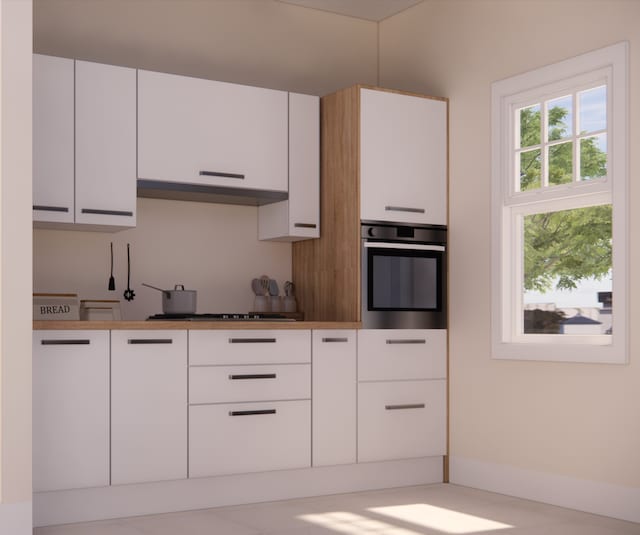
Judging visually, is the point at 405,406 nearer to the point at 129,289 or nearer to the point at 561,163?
the point at 561,163

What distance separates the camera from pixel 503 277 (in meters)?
4.72

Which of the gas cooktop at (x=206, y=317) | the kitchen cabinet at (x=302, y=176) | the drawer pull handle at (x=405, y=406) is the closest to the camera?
the gas cooktop at (x=206, y=317)

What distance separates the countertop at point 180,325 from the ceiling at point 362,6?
2.13 metres

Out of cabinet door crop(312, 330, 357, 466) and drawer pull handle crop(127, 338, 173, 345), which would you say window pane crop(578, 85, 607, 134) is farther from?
drawer pull handle crop(127, 338, 173, 345)

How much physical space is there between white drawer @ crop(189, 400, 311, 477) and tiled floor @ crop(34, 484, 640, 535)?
207mm

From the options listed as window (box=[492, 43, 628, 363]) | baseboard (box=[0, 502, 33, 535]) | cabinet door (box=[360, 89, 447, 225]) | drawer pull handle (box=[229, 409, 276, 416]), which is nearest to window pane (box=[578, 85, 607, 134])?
window (box=[492, 43, 628, 363])

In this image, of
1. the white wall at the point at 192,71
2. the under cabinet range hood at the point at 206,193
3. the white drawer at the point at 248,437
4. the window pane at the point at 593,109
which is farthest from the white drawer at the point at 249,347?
the window pane at the point at 593,109

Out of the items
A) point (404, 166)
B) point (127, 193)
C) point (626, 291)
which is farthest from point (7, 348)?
point (626, 291)

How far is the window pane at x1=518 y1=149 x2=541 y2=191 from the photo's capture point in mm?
4609

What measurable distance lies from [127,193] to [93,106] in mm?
469

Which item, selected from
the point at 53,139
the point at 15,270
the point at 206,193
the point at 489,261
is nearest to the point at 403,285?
the point at 489,261

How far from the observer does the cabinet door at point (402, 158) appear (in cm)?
488

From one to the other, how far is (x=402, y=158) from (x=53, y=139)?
6.31ft

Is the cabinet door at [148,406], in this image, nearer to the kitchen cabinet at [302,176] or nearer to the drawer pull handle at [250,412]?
the drawer pull handle at [250,412]
